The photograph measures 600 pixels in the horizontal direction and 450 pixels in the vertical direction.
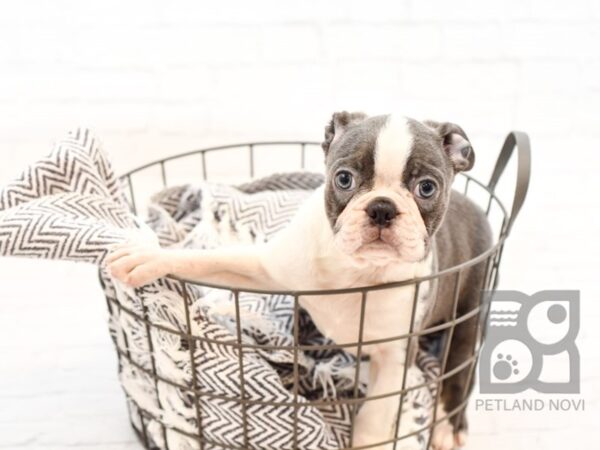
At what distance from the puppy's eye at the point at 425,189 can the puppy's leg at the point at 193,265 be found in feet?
0.88

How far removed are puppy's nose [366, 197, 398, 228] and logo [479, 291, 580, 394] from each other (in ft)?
1.36

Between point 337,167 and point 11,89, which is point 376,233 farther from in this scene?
point 11,89

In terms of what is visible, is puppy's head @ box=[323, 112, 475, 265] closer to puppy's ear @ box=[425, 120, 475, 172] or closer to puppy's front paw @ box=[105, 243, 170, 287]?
puppy's ear @ box=[425, 120, 475, 172]

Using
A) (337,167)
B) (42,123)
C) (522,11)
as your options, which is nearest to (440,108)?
(522,11)

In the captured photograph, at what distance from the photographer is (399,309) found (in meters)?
1.13

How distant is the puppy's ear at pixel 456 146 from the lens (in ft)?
3.69

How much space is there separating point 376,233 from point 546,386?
592 mm

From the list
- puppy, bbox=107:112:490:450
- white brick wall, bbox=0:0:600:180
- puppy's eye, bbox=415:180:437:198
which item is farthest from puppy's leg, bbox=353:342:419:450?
white brick wall, bbox=0:0:600:180

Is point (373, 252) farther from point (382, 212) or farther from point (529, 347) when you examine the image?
point (529, 347)

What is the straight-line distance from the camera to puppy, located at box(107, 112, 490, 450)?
104cm

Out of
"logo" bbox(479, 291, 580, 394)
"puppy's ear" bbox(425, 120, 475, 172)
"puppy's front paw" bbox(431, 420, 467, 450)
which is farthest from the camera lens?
"logo" bbox(479, 291, 580, 394)

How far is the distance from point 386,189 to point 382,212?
5 cm

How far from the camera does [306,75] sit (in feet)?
6.89

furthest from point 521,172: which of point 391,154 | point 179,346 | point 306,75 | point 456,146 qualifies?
point 306,75
